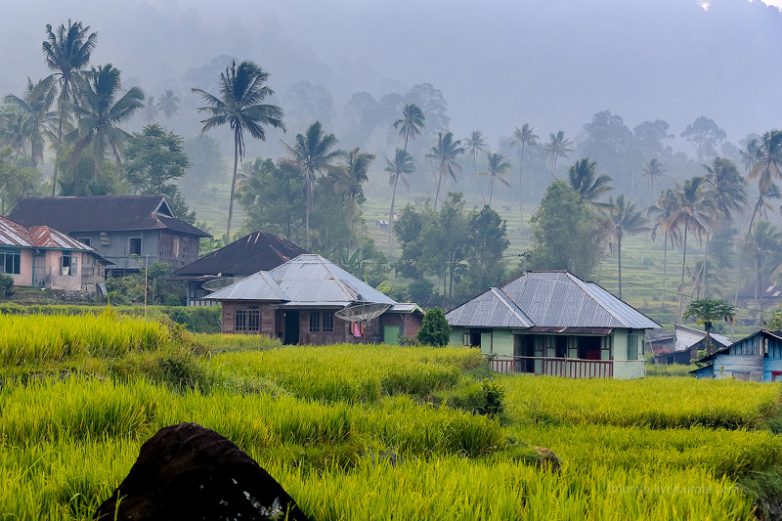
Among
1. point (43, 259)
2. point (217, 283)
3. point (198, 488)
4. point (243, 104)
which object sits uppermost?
point (243, 104)

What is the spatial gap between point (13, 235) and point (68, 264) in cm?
390

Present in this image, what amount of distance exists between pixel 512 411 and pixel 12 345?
10.5m

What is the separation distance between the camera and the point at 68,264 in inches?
2021

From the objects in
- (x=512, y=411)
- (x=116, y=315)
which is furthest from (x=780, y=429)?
(x=116, y=315)

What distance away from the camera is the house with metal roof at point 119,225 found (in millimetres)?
57875

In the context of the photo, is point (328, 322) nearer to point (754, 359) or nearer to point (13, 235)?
point (754, 359)

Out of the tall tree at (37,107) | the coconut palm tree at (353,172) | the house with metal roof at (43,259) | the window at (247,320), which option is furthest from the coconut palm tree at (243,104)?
the window at (247,320)

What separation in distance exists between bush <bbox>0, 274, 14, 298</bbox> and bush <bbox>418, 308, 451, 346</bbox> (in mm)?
25183

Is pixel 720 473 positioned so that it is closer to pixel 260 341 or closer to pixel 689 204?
pixel 260 341

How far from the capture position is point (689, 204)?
83875mm

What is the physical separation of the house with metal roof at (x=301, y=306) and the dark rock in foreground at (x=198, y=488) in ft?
104

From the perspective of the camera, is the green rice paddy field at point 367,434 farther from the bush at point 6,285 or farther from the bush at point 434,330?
the bush at point 6,285

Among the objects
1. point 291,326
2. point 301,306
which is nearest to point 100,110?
point 291,326

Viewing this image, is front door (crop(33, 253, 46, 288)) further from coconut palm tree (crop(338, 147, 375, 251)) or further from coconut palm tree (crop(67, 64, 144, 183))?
coconut palm tree (crop(338, 147, 375, 251))
